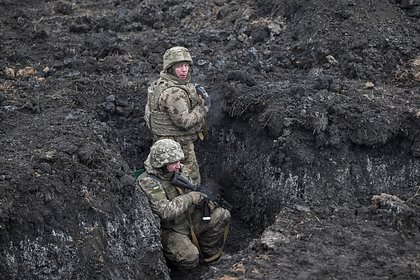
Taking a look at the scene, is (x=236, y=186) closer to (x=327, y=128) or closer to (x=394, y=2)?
(x=327, y=128)

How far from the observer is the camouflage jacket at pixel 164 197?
7.91 meters

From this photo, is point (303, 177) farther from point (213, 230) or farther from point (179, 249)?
point (179, 249)

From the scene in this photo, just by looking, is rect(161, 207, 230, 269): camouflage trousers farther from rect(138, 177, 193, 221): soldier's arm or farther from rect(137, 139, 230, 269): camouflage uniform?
rect(138, 177, 193, 221): soldier's arm

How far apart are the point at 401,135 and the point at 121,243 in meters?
3.95

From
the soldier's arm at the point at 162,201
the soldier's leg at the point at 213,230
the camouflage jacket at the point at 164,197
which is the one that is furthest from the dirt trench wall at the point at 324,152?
the soldier's arm at the point at 162,201

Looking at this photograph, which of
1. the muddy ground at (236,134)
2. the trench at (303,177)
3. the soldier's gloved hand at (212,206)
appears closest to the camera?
the muddy ground at (236,134)

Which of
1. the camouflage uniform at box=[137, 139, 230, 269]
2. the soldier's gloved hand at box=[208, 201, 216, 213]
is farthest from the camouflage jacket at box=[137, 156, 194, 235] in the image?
the soldier's gloved hand at box=[208, 201, 216, 213]

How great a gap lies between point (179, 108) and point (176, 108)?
38 mm

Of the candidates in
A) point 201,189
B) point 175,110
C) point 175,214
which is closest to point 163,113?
point 175,110

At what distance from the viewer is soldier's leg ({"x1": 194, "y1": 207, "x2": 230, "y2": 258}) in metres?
8.57

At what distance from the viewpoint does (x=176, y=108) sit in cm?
870

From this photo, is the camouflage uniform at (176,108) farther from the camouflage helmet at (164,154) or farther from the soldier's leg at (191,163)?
the camouflage helmet at (164,154)

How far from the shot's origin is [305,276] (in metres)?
6.41

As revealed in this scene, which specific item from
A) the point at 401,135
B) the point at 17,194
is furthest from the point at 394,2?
the point at 17,194
